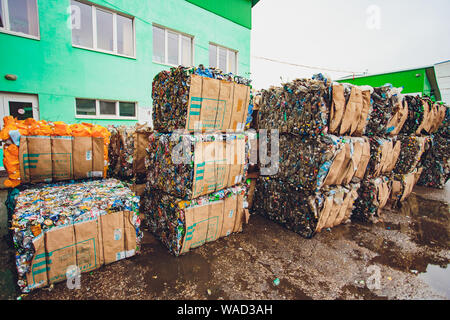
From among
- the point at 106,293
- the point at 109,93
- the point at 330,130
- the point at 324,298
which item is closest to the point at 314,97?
the point at 330,130

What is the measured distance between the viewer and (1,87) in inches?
183

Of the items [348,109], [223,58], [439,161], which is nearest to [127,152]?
[348,109]

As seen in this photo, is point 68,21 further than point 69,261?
Yes

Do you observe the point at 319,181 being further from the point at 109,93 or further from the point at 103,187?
the point at 109,93

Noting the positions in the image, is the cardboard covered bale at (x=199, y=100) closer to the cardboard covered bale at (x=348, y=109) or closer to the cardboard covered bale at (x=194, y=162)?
the cardboard covered bale at (x=194, y=162)

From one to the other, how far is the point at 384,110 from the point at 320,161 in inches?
65.7

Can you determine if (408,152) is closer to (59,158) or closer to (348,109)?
(348,109)

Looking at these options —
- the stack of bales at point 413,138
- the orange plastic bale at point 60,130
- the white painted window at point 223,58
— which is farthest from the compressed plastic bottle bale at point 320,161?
the white painted window at point 223,58

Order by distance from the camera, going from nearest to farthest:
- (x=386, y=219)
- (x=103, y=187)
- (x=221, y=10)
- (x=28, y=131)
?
(x=28, y=131) < (x=103, y=187) < (x=386, y=219) < (x=221, y=10)

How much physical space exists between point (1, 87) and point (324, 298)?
714cm

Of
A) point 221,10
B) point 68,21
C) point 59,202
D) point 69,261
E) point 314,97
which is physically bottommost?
point 69,261

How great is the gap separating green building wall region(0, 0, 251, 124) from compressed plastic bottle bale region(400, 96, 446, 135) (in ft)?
21.0

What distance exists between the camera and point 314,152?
109 inches

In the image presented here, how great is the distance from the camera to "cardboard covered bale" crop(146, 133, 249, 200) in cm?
218
